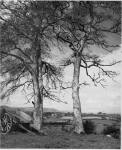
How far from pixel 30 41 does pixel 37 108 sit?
288 cm

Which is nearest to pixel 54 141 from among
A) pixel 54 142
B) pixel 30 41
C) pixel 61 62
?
pixel 54 142

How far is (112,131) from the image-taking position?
12141mm

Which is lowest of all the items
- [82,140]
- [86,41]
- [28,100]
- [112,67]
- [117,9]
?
[82,140]

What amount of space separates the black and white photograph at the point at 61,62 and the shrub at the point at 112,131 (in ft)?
0.13

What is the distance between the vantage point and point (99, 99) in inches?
471

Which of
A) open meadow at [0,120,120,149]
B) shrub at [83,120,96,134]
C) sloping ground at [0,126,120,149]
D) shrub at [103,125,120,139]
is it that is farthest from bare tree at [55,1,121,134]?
sloping ground at [0,126,120,149]

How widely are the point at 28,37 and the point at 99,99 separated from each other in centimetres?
402

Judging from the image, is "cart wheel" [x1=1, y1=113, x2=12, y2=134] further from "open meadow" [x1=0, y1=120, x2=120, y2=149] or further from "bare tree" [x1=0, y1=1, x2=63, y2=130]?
"bare tree" [x1=0, y1=1, x2=63, y2=130]

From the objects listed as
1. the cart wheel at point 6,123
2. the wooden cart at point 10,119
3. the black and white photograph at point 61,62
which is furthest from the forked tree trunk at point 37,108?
the cart wheel at point 6,123

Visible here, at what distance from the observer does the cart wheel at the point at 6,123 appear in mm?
11992

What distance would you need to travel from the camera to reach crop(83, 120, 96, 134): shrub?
13052mm

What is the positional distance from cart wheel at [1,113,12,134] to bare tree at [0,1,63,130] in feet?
4.69

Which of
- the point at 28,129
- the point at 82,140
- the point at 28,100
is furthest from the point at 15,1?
the point at 82,140

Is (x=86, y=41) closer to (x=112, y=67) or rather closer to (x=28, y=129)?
(x=112, y=67)
